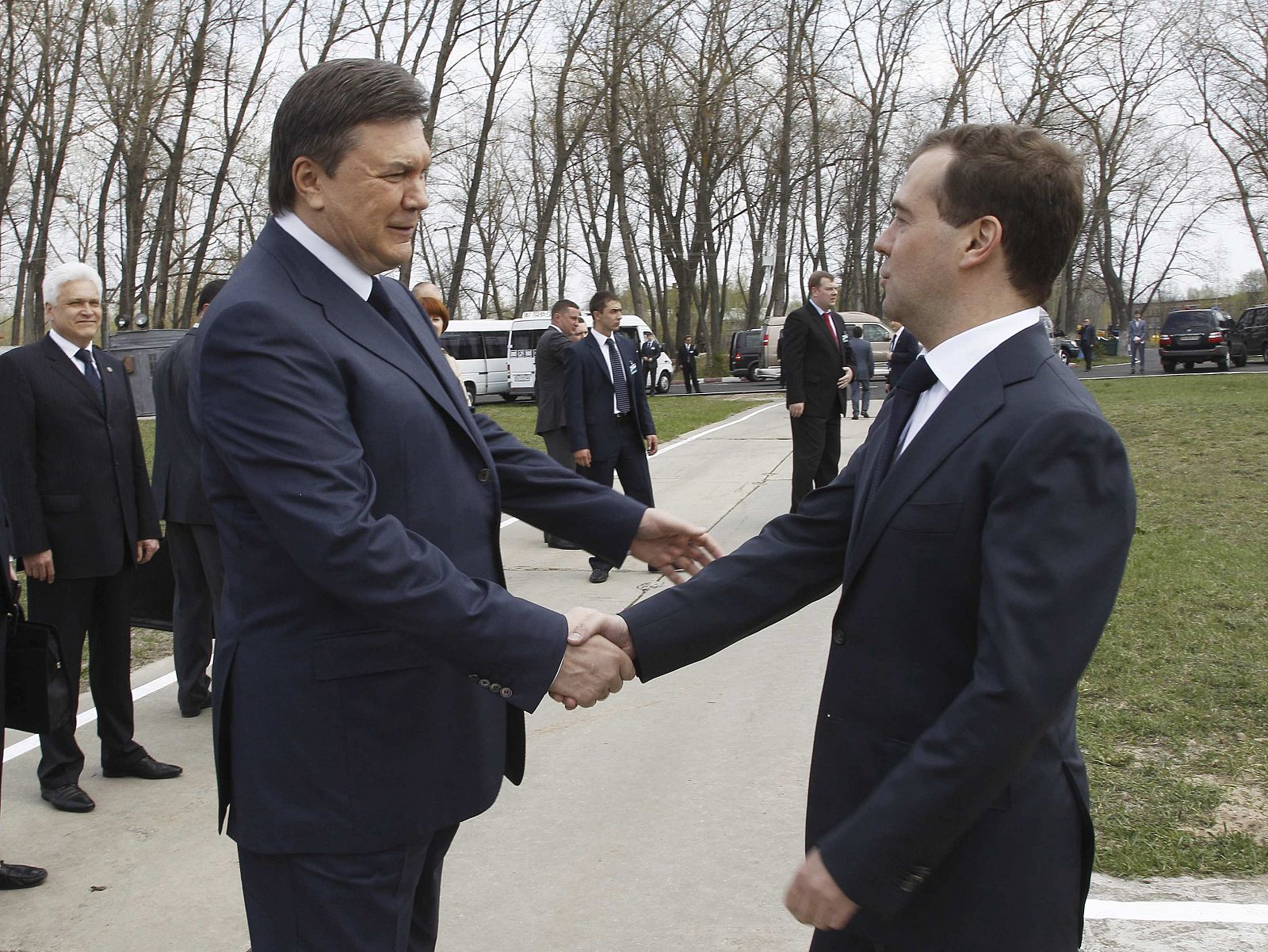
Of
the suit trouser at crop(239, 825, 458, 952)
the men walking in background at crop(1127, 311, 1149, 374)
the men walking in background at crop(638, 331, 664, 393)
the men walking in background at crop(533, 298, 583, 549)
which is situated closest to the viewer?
the suit trouser at crop(239, 825, 458, 952)

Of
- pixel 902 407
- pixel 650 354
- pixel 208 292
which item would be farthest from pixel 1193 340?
pixel 902 407

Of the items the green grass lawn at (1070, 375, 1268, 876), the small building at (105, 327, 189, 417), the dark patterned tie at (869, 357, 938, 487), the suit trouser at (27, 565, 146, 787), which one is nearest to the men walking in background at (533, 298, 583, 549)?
the green grass lawn at (1070, 375, 1268, 876)

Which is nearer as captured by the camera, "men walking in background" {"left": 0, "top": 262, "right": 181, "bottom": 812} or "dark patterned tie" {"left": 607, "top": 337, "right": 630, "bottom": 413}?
"men walking in background" {"left": 0, "top": 262, "right": 181, "bottom": 812}

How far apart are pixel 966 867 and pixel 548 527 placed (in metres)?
1.36

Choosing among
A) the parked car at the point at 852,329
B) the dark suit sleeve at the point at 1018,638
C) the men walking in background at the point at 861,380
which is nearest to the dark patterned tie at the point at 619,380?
the dark suit sleeve at the point at 1018,638

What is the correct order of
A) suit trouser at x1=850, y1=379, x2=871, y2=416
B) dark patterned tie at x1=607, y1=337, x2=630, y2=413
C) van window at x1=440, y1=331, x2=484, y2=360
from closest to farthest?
1. dark patterned tie at x1=607, y1=337, x2=630, y2=413
2. suit trouser at x1=850, y1=379, x2=871, y2=416
3. van window at x1=440, y1=331, x2=484, y2=360

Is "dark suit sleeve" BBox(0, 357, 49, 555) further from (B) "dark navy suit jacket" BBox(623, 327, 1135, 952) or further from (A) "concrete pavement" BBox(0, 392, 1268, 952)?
(B) "dark navy suit jacket" BBox(623, 327, 1135, 952)

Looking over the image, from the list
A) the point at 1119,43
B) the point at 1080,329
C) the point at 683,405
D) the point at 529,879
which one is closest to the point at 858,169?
the point at 1119,43

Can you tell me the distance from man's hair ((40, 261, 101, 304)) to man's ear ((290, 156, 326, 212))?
296 centimetres

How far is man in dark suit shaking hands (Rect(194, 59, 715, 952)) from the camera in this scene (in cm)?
195

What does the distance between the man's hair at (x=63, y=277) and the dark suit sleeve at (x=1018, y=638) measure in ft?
13.4

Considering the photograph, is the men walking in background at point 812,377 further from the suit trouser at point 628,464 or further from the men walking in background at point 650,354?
the men walking in background at point 650,354

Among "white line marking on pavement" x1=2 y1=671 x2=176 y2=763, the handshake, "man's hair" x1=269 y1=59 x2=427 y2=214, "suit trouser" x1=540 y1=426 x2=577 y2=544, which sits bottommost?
"white line marking on pavement" x1=2 y1=671 x2=176 y2=763

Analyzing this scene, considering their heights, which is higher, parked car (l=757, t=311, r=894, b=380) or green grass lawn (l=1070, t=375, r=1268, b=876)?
parked car (l=757, t=311, r=894, b=380)
